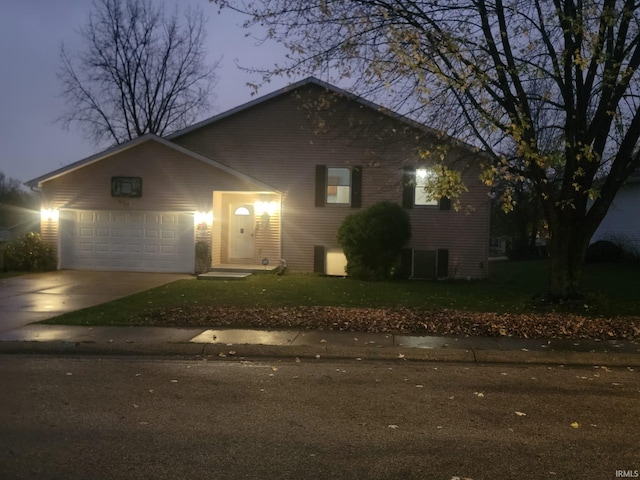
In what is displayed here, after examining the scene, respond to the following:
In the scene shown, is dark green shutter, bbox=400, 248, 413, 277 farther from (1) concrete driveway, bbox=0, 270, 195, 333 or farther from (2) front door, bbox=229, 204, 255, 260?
(1) concrete driveway, bbox=0, 270, 195, 333

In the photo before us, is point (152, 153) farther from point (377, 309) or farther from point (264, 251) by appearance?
point (377, 309)

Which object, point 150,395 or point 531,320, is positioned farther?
point 531,320

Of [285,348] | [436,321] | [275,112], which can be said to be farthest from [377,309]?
[275,112]

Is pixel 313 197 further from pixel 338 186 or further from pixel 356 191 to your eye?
pixel 356 191

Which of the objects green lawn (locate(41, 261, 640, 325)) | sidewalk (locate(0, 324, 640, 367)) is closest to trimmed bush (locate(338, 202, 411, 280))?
green lawn (locate(41, 261, 640, 325))

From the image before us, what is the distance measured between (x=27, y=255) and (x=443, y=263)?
13.4 metres

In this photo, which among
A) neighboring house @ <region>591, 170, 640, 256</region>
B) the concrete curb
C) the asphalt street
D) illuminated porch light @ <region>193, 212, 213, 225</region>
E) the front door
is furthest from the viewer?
neighboring house @ <region>591, 170, 640, 256</region>

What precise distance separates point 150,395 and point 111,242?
46.3 feet

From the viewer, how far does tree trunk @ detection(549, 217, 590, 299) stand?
1200 centimetres

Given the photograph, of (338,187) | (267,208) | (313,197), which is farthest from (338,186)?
(267,208)

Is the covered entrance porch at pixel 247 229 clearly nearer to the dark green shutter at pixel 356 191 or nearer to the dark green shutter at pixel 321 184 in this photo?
the dark green shutter at pixel 321 184

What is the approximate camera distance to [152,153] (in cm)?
1956

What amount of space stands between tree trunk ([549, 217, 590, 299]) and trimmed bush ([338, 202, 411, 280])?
23.5ft

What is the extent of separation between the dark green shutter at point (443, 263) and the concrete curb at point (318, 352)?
1188 cm
